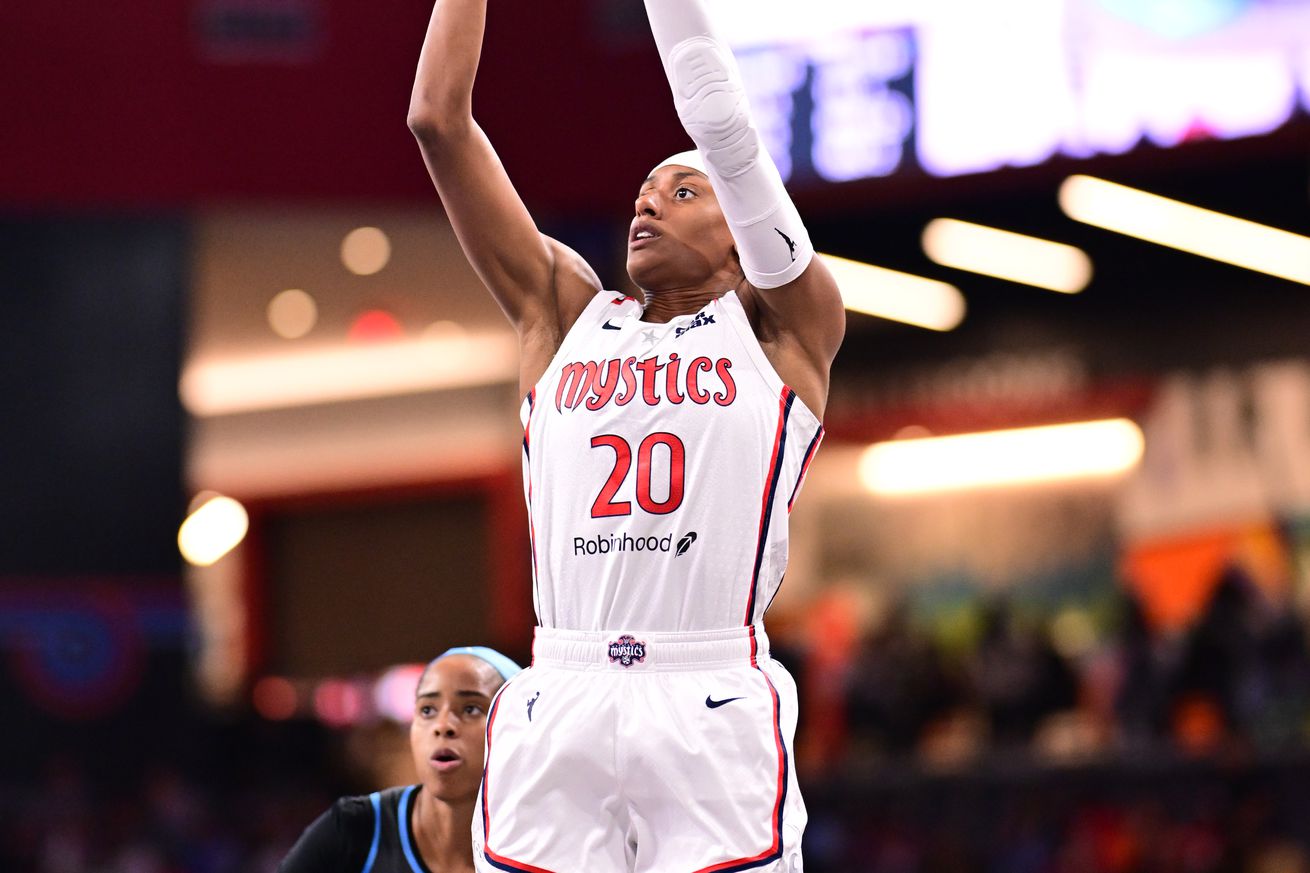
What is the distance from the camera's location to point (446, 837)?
483 centimetres

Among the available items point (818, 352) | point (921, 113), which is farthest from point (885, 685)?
point (818, 352)

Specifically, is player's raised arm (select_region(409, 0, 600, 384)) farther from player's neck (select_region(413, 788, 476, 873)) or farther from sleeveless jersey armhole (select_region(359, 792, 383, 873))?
sleeveless jersey armhole (select_region(359, 792, 383, 873))

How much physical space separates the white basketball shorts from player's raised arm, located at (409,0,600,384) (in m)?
0.79

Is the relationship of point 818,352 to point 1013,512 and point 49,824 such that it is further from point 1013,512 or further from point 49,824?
point 1013,512

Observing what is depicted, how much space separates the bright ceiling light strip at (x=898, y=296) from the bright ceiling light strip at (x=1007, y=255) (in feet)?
1.80

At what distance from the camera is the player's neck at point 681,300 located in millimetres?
4141

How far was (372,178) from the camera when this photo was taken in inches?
549

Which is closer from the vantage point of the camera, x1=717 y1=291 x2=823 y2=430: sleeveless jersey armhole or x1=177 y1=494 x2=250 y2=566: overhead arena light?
x1=717 y1=291 x2=823 y2=430: sleeveless jersey armhole

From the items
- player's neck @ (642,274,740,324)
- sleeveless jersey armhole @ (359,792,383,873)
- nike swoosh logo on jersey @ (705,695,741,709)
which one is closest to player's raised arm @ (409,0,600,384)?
player's neck @ (642,274,740,324)

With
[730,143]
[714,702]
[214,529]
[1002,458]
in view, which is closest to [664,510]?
→ [714,702]

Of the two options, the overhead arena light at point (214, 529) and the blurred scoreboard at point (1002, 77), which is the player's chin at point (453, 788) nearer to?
the blurred scoreboard at point (1002, 77)

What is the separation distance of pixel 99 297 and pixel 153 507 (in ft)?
5.68

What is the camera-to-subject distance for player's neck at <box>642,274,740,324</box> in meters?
4.14

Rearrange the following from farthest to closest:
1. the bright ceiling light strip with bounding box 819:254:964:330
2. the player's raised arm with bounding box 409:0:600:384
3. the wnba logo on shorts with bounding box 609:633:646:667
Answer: the bright ceiling light strip with bounding box 819:254:964:330, the player's raised arm with bounding box 409:0:600:384, the wnba logo on shorts with bounding box 609:633:646:667
